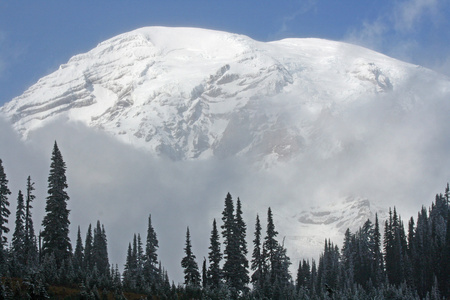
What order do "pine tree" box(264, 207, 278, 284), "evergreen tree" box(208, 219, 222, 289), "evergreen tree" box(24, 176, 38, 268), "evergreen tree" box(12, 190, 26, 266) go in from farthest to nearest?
1. "pine tree" box(264, 207, 278, 284)
2. "evergreen tree" box(208, 219, 222, 289)
3. "evergreen tree" box(12, 190, 26, 266)
4. "evergreen tree" box(24, 176, 38, 268)

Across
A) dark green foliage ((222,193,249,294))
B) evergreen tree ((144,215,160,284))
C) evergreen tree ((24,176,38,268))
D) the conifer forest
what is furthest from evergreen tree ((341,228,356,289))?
evergreen tree ((24,176,38,268))

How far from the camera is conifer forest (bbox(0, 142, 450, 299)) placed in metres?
56.0

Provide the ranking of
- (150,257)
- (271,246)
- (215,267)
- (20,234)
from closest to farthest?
(20,234)
(215,267)
(271,246)
(150,257)

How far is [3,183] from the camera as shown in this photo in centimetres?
6638

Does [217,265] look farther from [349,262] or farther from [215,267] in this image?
[349,262]

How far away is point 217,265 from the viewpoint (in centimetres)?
8238

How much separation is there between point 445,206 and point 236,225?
71.0m

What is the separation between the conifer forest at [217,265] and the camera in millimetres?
56031

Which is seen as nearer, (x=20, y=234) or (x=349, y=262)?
(x=20, y=234)

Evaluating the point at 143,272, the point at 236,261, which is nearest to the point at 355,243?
the point at 143,272

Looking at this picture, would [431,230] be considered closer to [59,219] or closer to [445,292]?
[445,292]

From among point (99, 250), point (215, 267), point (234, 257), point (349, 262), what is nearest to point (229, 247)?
point (234, 257)

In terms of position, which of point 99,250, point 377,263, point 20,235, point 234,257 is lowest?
point 234,257

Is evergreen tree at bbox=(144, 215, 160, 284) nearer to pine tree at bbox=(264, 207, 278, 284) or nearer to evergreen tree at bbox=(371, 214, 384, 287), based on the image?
pine tree at bbox=(264, 207, 278, 284)
